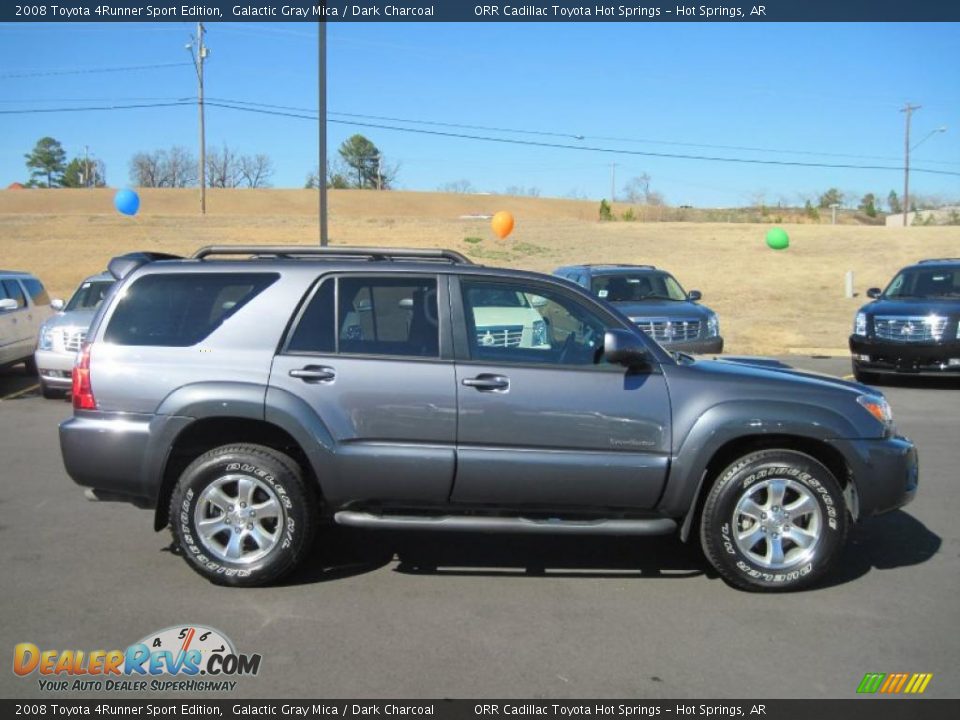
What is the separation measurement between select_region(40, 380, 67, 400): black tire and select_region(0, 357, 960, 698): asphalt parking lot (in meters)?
5.77

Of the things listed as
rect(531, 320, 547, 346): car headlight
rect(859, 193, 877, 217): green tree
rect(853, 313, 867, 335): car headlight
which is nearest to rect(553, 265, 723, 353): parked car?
rect(853, 313, 867, 335): car headlight

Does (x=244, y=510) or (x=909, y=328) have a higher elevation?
(x=909, y=328)

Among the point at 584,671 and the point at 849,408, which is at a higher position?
the point at 849,408

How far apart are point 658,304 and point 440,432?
30.9 ft

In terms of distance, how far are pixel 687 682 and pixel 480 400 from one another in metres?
1.79

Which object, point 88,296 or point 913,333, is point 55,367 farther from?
point 913,333

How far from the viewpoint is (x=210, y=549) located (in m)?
5.11

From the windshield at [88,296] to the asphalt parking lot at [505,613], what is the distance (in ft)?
22.0

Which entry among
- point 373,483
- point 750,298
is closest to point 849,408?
point 373,483

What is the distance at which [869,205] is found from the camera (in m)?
82.7

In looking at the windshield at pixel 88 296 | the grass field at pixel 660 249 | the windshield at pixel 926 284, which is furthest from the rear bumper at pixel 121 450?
the grass field at pixel 660 249

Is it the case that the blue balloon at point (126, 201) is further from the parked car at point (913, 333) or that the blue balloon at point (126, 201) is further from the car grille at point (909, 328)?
the car grille at point (909, 328)

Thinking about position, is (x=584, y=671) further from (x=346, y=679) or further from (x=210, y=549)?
(x=210, y=549)
